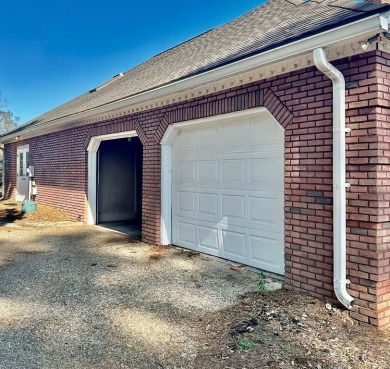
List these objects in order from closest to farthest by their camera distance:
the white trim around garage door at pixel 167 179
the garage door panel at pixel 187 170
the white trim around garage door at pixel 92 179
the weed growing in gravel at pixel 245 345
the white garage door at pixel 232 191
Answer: the weed growing in gravel at pixel 245 345, the white garage door at pixel 232 191, the garage door panel at pixel 187 170, the white trim around garage door at pixel 167 179, the white trim around garage door at pixel 92 179

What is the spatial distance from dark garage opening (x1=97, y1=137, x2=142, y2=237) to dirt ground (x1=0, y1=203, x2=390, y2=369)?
4.67 meters

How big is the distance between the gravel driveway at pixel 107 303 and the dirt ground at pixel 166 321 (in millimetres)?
12

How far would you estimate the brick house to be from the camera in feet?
11.9

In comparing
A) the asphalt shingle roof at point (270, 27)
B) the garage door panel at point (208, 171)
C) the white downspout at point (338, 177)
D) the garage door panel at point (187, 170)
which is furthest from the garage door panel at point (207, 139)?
the white downspout at point (338, 177)

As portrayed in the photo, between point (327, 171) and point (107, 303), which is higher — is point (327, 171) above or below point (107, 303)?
above

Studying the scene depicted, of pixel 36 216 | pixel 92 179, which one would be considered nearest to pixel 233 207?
pixel 92 179

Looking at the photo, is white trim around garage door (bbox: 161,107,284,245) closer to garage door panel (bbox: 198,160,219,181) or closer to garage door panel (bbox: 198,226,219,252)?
garage door panel (bbox: 198,160,219,181)

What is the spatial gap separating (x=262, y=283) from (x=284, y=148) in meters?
1.87

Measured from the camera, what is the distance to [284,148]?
463 centimetres

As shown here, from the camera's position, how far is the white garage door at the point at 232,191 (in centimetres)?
507

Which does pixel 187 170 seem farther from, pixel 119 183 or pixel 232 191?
pixel 119 183

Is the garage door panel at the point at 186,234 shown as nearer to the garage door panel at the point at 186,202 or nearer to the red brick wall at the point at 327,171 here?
the garage door panel at the point at 186,202

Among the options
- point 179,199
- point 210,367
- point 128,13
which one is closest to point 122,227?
point 179,199

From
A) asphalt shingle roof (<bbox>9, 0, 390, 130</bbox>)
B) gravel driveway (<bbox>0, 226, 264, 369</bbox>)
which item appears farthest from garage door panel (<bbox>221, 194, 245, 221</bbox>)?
asphalt shingle roof (<bbox>9, 0, 390, 130</bbox>)
